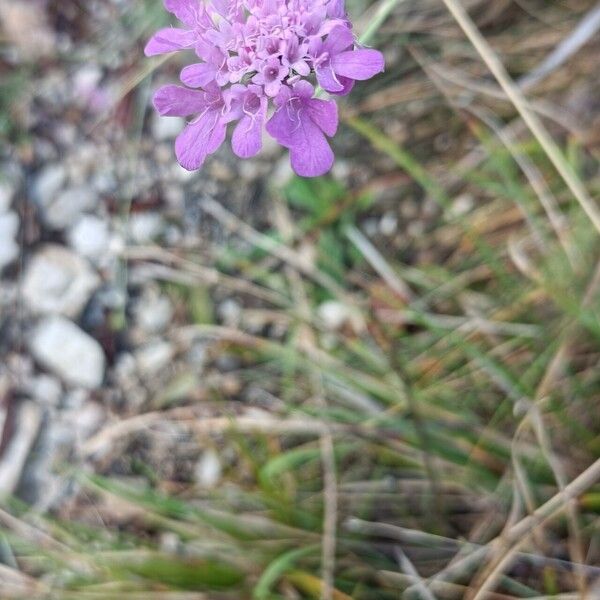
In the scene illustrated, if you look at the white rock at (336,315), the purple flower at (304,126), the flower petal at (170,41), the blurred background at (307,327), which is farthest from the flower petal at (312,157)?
the white rock at (336,315)

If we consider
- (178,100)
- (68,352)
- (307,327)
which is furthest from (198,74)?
(68,352)

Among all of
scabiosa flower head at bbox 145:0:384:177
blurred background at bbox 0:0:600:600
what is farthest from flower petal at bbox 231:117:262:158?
blurred background at bbox 0:0:600:600

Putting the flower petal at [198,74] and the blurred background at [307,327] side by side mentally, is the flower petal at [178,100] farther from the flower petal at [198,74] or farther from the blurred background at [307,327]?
the blurred background at [307,327]

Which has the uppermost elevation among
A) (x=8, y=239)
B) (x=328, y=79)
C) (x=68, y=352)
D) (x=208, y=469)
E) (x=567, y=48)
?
(x=567, y=48)

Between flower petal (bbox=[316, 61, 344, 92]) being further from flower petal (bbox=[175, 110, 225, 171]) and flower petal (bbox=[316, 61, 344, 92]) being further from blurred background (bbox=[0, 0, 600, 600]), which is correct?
blurred background (bbox=[0, 0, 600, 600])

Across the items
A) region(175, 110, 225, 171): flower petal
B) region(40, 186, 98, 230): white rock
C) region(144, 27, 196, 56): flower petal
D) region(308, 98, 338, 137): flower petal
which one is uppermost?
region(144, 27, 196, 56): flower petal

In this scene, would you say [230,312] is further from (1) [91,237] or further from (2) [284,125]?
(2) [284,125]

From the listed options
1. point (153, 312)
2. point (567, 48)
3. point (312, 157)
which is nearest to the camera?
point (312, 157)

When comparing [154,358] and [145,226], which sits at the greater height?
[145,226]
